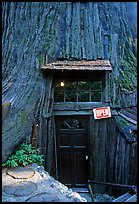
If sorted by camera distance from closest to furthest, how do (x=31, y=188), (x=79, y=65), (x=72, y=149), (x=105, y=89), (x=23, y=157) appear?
(x=31, y=188) < (x=23, y=157) < (x=79, y=65) < (x=105, y=89) < (x=72, y=149)

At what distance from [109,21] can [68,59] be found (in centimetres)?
Answer: 211

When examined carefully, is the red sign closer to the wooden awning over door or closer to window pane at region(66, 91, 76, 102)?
window pane at region(66, 91, 76, 102)

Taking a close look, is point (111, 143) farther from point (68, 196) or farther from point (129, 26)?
point (129, 26)

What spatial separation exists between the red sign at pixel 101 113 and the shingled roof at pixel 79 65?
131cm

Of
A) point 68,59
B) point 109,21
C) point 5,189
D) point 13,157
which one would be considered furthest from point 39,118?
point 109,21

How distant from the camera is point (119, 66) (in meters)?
7.09

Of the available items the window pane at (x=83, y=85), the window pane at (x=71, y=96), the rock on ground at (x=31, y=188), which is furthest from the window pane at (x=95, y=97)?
the rock on ground at (x=31, y=188)

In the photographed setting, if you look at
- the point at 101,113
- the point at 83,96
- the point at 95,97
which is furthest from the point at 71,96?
the point at 101,113

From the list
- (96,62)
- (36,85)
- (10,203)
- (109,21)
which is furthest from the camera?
(109,21)

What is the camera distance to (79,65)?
6.19 meters

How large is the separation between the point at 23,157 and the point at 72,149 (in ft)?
7.72

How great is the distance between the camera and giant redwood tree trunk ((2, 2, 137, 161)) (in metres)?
5.55

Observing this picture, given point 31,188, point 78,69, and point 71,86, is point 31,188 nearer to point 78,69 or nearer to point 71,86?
point 78,69

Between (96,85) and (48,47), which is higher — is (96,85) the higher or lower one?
the lower one
